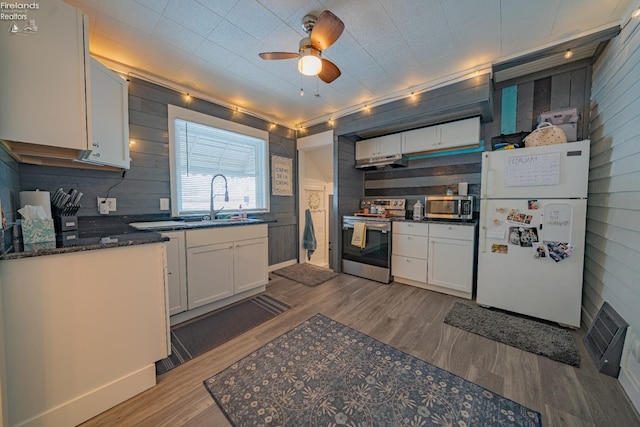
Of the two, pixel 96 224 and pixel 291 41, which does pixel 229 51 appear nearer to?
pixel 291 41

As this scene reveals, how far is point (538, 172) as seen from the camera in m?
2.12

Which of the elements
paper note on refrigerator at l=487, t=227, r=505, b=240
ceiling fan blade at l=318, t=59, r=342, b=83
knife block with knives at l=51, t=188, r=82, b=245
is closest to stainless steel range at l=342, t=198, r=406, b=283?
paper note on refrigerator at l=487, t=227, r=505, b=240

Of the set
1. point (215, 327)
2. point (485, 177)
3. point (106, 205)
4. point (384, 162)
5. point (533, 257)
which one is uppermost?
point (384, 162)

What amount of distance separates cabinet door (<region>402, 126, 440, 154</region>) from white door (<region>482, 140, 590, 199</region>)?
76 centimetres

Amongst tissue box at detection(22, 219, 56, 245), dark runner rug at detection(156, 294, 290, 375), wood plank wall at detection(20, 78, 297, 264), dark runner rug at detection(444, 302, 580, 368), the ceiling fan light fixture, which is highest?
the ceiling fan light fixture

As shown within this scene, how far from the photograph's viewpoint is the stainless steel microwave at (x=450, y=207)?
280 centimetres

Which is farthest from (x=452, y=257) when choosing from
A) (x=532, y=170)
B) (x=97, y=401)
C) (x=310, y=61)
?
(x=97, y=401)

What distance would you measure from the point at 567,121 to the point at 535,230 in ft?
3.62

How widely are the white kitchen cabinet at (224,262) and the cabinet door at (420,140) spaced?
7.52 ft

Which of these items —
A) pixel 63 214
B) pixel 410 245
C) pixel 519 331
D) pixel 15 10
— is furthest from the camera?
pixel 410 245

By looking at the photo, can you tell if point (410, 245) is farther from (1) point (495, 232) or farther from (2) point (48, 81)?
(2) point (48, 81)

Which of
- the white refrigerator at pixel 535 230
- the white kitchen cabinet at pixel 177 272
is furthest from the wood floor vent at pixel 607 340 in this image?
the white kitchen cabinet at pixel 177 272

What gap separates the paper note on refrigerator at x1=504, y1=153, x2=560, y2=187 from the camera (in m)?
2.06

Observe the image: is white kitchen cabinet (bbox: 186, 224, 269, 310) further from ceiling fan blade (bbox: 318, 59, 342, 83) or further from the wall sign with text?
ceiling fan blade (bbox: 318, 59, 342, 83)
